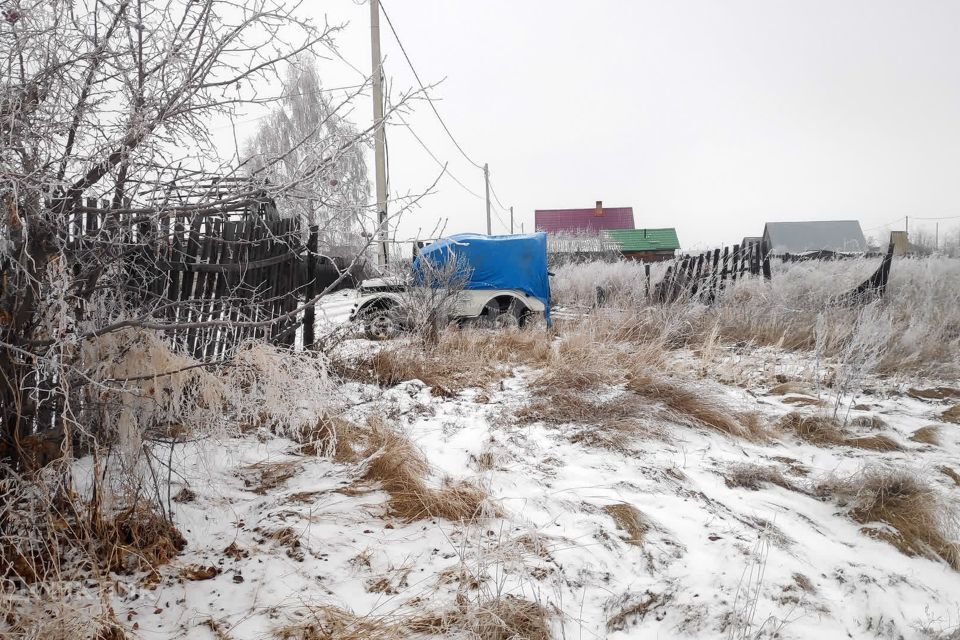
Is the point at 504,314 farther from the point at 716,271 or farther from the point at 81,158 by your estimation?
the point at 81,158

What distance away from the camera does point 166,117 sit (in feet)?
6.29

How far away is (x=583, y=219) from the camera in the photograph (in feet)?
119

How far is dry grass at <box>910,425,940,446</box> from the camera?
→ 145 inches

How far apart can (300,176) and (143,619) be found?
1.70 meters

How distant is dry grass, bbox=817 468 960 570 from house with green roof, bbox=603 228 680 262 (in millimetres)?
28879

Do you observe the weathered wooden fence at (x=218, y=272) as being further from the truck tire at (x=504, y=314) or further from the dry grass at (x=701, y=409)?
the truck tire at (x=504, y=314)

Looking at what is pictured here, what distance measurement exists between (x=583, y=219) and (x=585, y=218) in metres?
0.17

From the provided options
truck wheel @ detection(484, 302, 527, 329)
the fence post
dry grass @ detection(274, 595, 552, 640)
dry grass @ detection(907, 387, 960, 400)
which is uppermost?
the fence post

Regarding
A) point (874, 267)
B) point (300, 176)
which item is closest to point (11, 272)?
point (300, 176)

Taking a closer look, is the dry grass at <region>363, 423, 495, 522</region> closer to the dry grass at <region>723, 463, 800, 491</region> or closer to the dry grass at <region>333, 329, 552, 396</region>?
the dry grass at <region>723, 463, 800, 491</region>

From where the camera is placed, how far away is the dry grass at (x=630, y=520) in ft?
8.10

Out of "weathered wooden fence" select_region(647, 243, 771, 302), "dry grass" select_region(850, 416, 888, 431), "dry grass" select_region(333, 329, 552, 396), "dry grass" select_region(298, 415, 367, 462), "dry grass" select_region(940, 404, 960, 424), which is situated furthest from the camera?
"weathered wooden fence" select_region(647, 243, 771, 302)

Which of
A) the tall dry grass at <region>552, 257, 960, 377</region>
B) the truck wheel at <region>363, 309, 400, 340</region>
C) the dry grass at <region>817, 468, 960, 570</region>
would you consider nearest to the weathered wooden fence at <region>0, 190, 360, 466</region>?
the truck wheel at <region>363, 309, 400, 340</region>

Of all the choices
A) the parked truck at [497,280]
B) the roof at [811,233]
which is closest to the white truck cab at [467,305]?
the parked truck at [497,280]
